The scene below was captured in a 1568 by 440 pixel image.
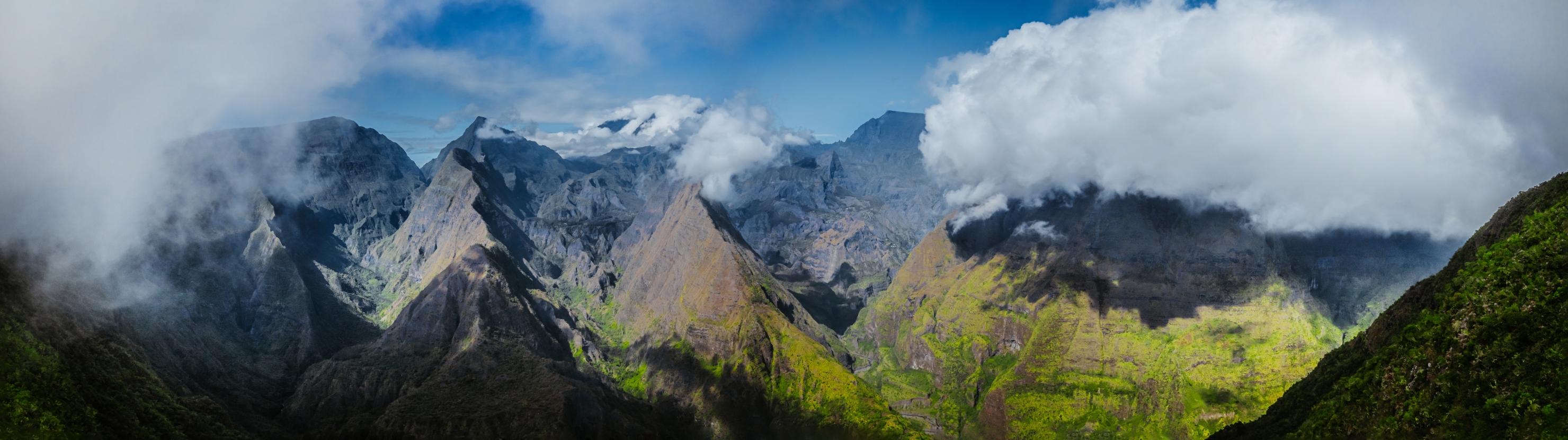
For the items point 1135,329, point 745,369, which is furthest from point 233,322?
point 1135,329

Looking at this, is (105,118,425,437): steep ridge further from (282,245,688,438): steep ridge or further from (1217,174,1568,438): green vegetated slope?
(1217,174,1568,438): green vegetated slope

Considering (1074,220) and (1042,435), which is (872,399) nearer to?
(1042,435)

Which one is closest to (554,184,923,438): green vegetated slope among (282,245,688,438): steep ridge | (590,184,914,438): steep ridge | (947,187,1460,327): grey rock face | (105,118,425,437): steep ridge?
(590,184,914,438): steep ridge

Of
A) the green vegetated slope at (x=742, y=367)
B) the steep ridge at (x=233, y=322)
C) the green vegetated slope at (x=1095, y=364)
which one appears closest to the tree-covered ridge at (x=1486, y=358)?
the green vegetated slope at (x=1095, y=364)

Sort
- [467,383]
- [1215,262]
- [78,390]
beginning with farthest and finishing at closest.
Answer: [1215,262]
[467,383]
[78,390]

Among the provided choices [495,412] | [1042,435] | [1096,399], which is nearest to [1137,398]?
[1096,399]

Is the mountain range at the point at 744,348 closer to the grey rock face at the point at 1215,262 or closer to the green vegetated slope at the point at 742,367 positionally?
the grey rock face at the point at 1215,262

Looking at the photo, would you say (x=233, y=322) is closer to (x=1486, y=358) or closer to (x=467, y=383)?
(x=467, y=383)
